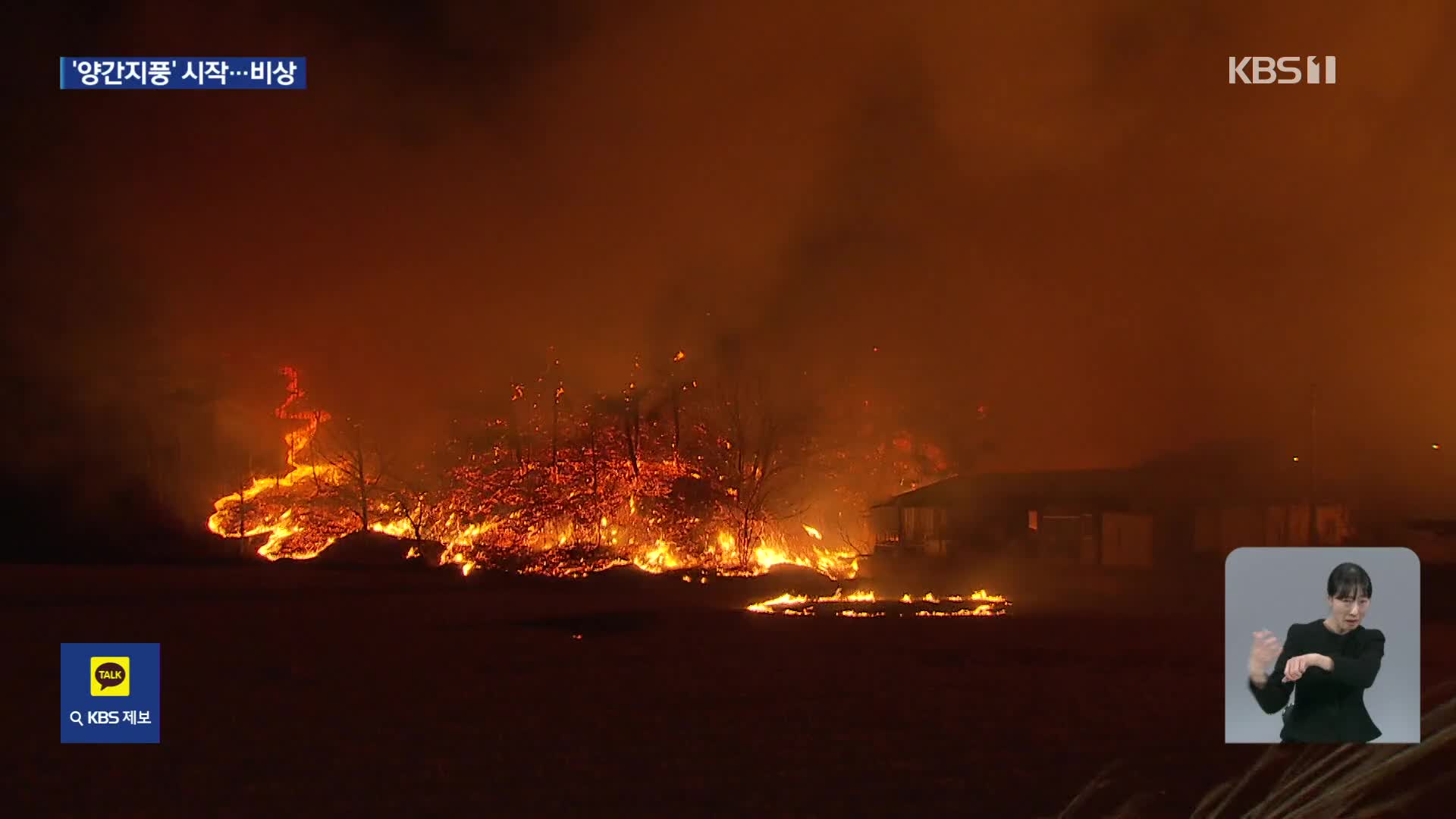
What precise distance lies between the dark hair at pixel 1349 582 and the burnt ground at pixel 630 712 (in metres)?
3.12

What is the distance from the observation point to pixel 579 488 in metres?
33.8

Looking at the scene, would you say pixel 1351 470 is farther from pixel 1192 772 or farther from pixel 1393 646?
pixel 1393 646

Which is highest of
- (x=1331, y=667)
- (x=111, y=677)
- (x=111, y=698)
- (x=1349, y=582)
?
(x=1349, y=582)

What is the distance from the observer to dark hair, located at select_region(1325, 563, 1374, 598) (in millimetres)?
4340

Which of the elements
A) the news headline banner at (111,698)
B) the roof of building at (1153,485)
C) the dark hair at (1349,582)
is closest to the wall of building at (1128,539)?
the roof of building at (1153,485)

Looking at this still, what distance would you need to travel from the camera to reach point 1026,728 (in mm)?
9867

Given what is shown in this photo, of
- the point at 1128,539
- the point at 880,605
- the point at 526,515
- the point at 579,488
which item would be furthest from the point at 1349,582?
the point at 579,488

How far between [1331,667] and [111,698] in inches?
308

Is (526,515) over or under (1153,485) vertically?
under

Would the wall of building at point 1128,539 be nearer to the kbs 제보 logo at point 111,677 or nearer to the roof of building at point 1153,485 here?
the roof of building at point 1153,485

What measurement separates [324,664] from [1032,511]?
20.8 meters

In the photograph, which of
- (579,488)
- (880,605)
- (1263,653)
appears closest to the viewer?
(1263,653)

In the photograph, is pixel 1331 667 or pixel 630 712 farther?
pixel 630 712

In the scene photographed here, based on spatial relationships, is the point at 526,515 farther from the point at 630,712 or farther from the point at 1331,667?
the point at 1331,667
